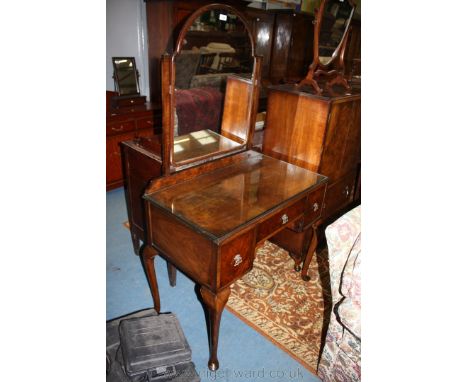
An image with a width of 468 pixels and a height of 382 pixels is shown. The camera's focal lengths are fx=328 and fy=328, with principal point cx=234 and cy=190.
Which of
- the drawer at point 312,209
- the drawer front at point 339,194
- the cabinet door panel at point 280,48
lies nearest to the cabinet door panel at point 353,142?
the drawer front at point 339,194

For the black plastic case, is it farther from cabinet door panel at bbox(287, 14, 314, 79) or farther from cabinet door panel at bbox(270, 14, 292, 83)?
cabinet door panel at bbox(287, 14, 314, 79)

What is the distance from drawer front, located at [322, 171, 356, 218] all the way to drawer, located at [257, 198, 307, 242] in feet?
2.60

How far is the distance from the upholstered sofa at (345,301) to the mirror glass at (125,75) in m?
2.89

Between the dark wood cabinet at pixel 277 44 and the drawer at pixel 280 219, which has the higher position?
the dark wood cabinet at pixel 277 44

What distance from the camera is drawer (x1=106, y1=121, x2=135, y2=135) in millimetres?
3354

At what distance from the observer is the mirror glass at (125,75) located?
3.52 m

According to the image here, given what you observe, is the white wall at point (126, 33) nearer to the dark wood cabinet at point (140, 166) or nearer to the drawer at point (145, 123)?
the drawer at point (145, 123)

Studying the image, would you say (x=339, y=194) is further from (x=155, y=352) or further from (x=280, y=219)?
(x=155, y=352)

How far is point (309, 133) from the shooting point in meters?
2.24
